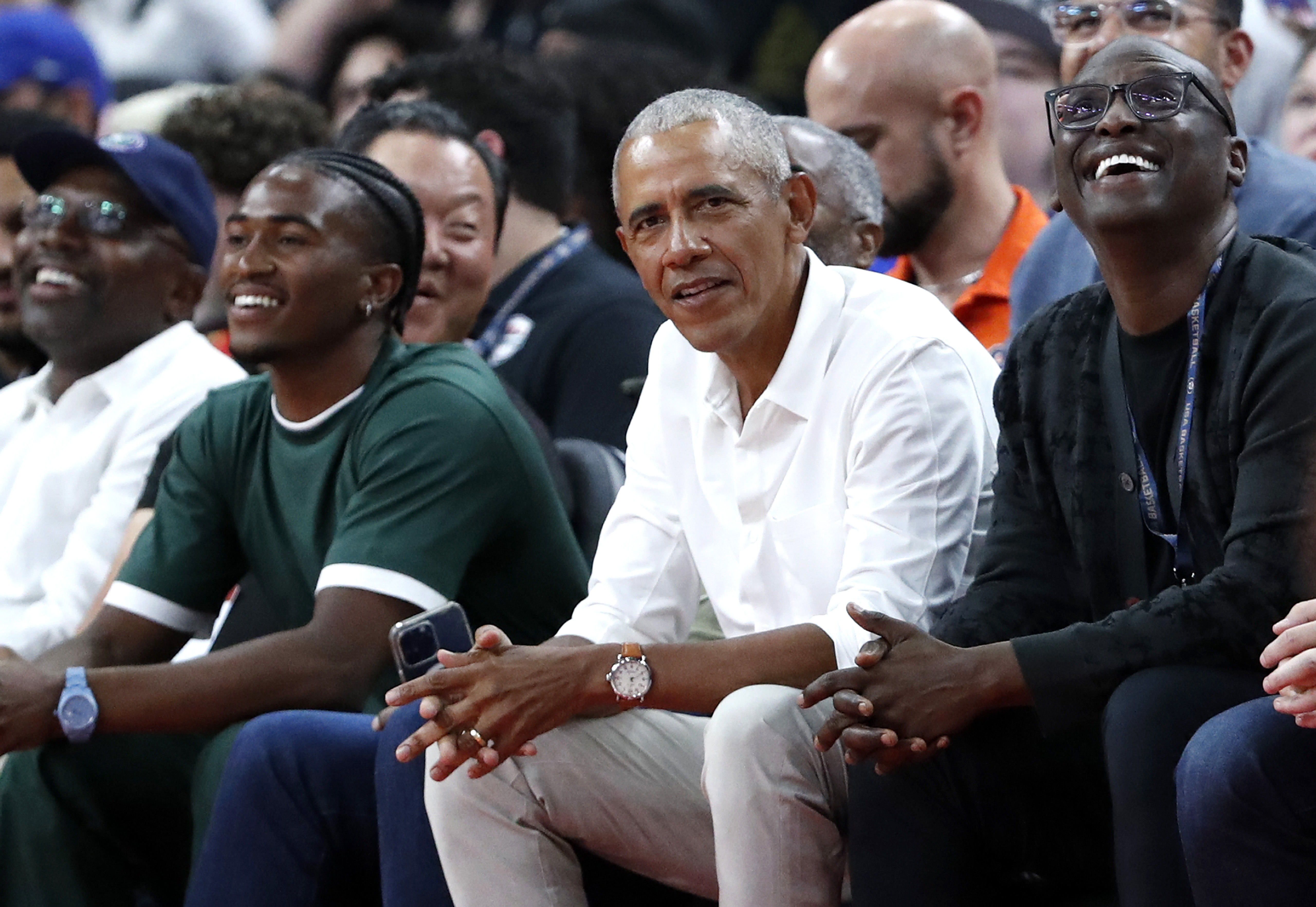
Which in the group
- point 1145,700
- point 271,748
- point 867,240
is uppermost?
point 867,240

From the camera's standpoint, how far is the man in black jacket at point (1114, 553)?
2477mm

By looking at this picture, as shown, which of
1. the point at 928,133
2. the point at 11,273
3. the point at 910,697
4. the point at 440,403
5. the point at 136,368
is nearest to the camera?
the point at 910,697

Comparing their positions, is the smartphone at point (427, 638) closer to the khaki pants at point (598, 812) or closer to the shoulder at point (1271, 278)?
the khaki pants at point (598, 812)

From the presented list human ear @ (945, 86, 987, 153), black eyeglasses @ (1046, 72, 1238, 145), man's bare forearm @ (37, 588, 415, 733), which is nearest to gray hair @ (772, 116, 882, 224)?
human ear @ (945, 86, 987, 153)

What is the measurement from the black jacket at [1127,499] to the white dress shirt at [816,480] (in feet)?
0.34

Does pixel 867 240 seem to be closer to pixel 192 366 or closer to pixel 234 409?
pixel 234 409

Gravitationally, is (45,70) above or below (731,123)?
above

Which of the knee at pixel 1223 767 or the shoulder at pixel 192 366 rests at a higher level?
the shoulder at pixel 192 366

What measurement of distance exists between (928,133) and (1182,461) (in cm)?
223

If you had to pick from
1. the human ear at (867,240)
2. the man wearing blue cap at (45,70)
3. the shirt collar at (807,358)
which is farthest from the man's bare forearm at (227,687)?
the man wearing blue cap at (45,70)

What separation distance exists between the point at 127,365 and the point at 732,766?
2.32 metres

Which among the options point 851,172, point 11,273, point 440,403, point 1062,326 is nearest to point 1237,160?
point 1062,326

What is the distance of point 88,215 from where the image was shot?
449cm

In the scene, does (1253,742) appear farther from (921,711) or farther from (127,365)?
(127,365)
